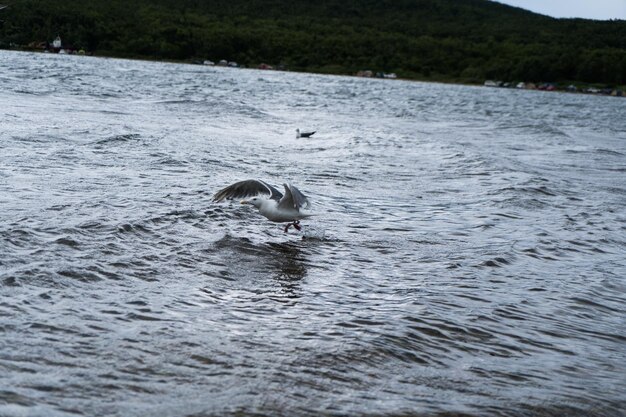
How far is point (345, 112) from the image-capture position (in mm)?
35438

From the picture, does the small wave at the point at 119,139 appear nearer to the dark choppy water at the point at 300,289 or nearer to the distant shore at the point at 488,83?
the dark choppy water at the point at 300,289

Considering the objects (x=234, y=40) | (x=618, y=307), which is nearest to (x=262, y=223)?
(x=618, y=307)

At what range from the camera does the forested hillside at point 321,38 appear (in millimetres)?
87794

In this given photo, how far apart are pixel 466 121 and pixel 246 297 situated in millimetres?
28617

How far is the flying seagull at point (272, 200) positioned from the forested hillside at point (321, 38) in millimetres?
75316

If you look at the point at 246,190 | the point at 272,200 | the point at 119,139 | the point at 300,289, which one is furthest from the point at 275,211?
the point at 119,139

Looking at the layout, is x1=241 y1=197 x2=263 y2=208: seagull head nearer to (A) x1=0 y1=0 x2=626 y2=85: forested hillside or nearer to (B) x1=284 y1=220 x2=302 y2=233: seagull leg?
(B) x1=284 y1=220 x2=302 y2=233: seagull leg

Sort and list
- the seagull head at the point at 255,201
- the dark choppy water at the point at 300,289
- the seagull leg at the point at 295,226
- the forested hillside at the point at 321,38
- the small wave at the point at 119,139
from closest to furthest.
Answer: the dark choppy water at the point at 300,289, the seagull head at the point at 255,201, the seagull leg at the point at 295,226, the small wave at the point at 119,139, the forested hillside at the point at 321,38

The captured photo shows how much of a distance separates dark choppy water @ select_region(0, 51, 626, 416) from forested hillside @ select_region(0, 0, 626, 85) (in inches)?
2871

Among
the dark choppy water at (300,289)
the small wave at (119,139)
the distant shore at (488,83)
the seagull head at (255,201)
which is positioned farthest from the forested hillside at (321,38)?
the seagull head at (255,201)

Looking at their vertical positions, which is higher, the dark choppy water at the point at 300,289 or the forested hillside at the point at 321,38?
the forested hillside at the point at 321,38

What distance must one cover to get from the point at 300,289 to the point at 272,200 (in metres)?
2.52

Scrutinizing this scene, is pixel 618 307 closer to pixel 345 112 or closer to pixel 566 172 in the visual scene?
pixel 566 172

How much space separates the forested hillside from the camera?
87794 millimetres
